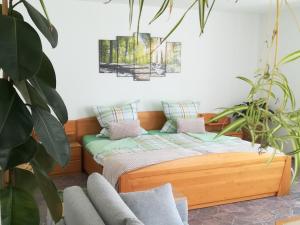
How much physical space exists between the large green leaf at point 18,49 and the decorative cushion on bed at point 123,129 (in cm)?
365

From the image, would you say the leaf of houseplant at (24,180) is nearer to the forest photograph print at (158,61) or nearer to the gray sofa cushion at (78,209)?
the gray sofa cushion at (78,209)

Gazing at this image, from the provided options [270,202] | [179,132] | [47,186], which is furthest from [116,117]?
[47,186]

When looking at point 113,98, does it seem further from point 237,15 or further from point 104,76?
point 237,15

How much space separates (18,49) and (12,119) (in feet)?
0.55

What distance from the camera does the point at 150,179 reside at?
3332 millimetres

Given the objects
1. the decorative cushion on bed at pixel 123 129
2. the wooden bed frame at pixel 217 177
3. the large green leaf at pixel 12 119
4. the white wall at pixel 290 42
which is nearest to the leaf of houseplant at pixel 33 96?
the large green leaf at pixel 12 119

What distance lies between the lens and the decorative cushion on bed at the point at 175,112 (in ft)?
16.3

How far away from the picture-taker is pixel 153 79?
17.0 ft

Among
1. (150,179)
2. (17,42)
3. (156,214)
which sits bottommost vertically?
(150,179)

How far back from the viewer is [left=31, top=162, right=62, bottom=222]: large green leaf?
1.01 meters

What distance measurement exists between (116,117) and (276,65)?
387 cm

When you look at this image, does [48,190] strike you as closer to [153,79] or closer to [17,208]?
[17,208]

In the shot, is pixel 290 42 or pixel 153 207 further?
pixel 290 42

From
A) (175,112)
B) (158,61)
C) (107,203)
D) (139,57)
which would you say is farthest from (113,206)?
(158,61)
